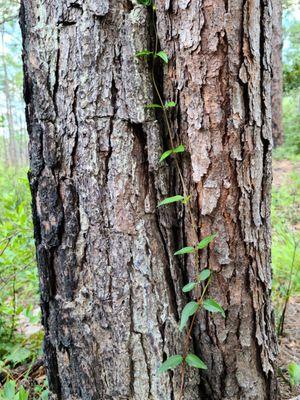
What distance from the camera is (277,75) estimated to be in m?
7.35

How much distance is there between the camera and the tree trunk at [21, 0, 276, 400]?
1020 millimetres

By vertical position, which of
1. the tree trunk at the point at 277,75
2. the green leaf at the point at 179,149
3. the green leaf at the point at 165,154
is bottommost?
the green leaf at the point at 165,154

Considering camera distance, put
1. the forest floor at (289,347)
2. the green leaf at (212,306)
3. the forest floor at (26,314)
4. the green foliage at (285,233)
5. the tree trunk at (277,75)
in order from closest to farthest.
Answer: the green leaf at (212,306) < the forest floor at (289,347) < the forest floor at (26,314) < the green foliage at (285,233) < the tree trunk at (277,75)

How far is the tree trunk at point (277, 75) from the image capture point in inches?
273

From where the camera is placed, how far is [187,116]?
1.05 meters

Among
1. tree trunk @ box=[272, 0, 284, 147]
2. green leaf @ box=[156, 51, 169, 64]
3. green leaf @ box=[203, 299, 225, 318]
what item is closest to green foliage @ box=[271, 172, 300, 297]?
green leaf @ box=[203, 299, 225, 318]

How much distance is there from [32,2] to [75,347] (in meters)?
1.12

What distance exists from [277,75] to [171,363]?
24.9 ft

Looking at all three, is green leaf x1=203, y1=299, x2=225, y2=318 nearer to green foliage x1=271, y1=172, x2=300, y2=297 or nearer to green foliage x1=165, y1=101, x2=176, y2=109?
green foliage x1=165, y1=101, x2=176, y2=109

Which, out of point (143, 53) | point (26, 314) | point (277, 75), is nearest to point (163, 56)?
point (143, 53)

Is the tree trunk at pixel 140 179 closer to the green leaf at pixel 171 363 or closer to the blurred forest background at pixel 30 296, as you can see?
the green leaf at pixel 171 363

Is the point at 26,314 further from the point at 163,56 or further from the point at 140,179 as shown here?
the point at 163,56

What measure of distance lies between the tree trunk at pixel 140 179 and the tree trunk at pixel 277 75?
6.10 m

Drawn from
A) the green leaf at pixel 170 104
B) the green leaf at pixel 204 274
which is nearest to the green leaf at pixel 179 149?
the green leaf at pixel 170 104
